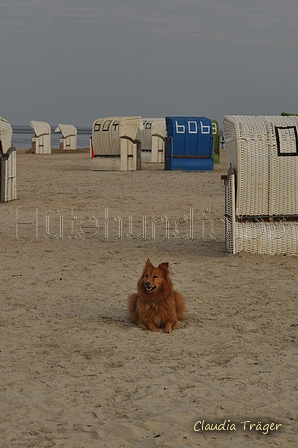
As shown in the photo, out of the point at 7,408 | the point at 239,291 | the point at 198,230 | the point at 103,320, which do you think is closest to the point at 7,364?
the point at 7,408

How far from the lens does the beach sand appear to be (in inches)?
154

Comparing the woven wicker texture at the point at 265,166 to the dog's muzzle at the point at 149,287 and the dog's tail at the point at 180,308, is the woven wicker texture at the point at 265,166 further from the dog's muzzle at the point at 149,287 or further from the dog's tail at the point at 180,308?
the dog's muzzle at the point at 149,287

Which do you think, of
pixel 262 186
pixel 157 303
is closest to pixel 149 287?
pixel 157 303

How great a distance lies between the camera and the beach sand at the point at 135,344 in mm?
3902

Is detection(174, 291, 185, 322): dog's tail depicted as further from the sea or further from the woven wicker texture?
the sea

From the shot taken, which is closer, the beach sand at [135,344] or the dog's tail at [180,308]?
the beach sand at [135,344]

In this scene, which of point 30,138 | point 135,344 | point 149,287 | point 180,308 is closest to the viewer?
point 135,344

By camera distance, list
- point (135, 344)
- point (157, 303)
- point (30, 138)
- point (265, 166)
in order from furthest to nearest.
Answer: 1. point (30, 138)
2. point (265, 166)
3. point (157, 303)
4. point (135, 344)

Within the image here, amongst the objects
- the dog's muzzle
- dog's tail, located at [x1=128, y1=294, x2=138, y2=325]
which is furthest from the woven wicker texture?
the dog's muzzle

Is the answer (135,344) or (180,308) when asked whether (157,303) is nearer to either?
Answer: (180,308)

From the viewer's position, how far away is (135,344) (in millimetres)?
5465

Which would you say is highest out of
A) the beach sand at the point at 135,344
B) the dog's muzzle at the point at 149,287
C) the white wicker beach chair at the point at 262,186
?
the white wicker beach chair at the point at 262,186

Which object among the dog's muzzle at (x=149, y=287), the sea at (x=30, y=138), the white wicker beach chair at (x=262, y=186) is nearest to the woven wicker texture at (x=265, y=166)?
the white wicker beach chair at (x=262, y=186)

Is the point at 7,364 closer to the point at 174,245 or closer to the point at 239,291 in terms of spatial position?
the point at 239,291
